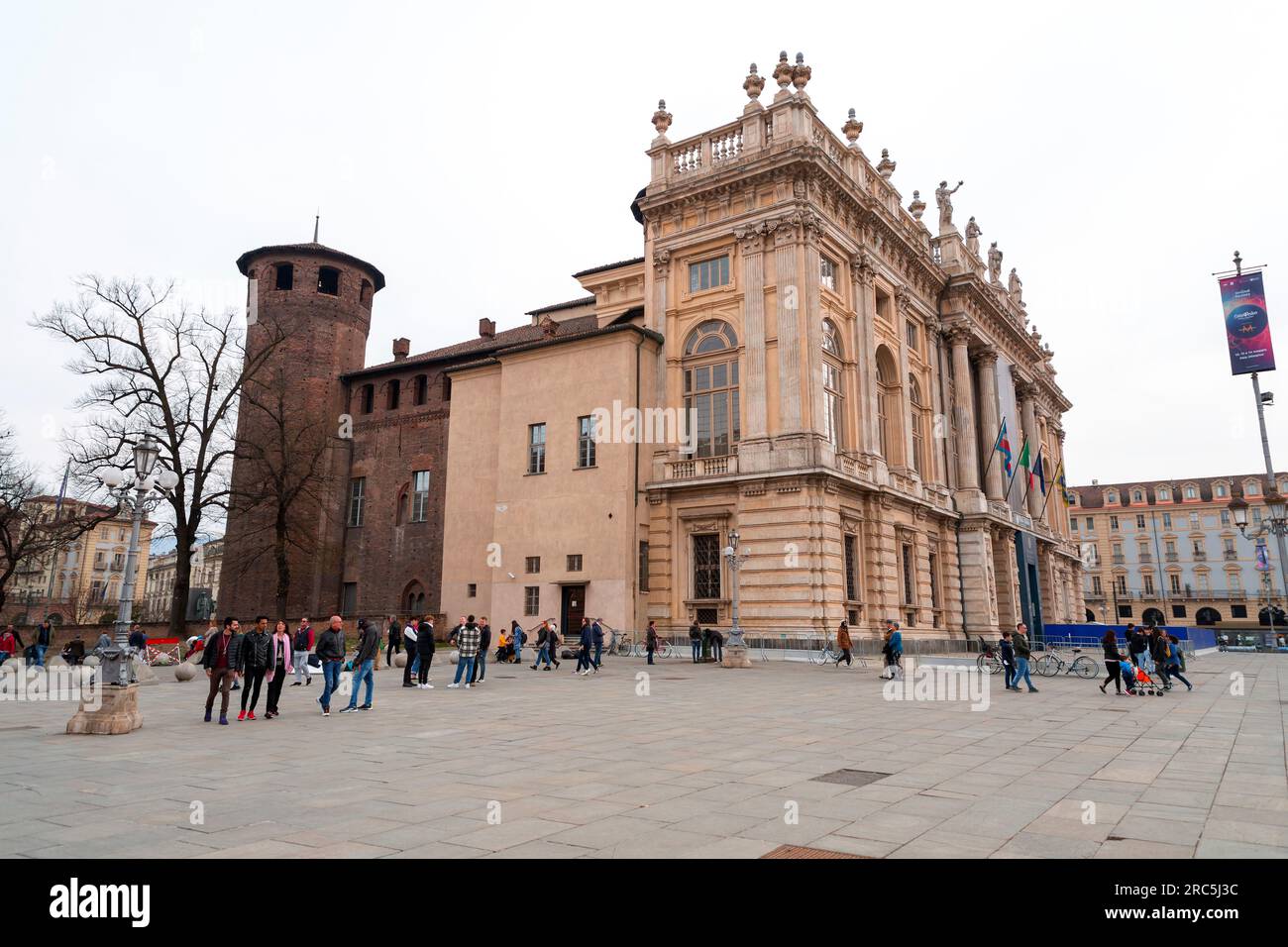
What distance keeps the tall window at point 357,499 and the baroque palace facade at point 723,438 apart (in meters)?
0.75

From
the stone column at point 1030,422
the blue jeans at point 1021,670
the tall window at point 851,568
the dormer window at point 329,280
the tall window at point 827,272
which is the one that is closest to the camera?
the blue jeans at point 1021,670

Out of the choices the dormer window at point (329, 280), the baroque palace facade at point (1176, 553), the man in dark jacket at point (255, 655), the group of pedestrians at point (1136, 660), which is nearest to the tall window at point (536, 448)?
the dormer window at point (329, 280)

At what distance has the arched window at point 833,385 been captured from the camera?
33.5 m

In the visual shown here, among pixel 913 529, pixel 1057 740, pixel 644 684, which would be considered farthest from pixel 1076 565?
pixel 1057 740

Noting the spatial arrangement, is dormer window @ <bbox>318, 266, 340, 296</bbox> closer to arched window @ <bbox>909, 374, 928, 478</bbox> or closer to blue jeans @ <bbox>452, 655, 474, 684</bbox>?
arched window @ <bbox>909, 374, 928, 478</bbox>

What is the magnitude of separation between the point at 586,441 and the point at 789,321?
389 inches

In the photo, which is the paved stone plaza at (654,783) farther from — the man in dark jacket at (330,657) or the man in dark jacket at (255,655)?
the man in dark jacket at (255,655)

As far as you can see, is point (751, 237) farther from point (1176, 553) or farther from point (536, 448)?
point (1176, 553)

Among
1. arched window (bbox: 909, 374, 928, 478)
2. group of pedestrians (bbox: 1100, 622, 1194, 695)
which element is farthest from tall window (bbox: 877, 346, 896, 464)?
group of pedestrians (bbox: 1100, 622, 1194, 695)

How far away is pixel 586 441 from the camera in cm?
3425

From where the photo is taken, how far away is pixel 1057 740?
435 inches

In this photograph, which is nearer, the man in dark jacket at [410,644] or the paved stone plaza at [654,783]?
the paved stone plaza at [654,783]

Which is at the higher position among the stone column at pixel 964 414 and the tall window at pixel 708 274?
the tall window at pixel 708 274

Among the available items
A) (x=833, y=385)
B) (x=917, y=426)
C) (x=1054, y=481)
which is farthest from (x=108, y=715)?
(x=1054, y=481)
